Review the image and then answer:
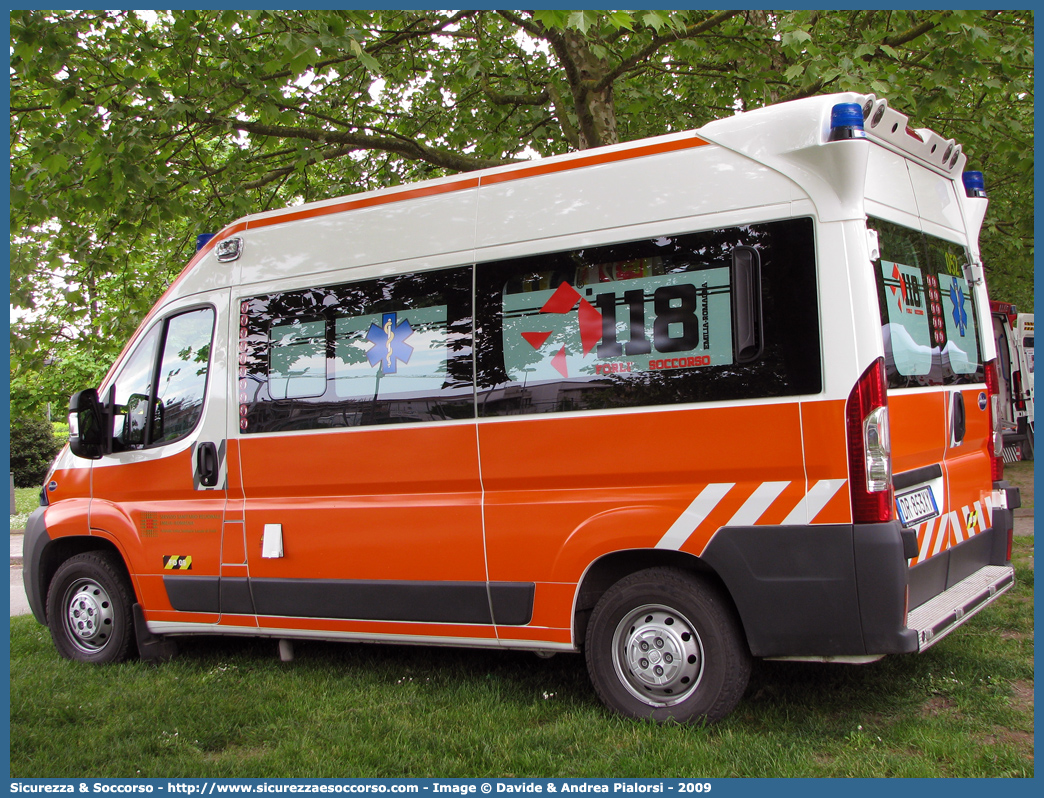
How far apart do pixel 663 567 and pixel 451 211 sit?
215 centimetres

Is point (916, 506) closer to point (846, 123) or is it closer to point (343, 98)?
point (846, 123)

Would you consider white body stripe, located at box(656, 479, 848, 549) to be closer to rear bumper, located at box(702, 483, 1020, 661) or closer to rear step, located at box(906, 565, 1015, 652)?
rear bumper, located at box(702, 483, 1020, 661)

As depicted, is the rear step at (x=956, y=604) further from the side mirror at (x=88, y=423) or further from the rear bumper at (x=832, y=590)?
the side mirror at (x=88, y=423)

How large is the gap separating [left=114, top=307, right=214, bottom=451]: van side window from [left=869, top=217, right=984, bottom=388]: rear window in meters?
3.89

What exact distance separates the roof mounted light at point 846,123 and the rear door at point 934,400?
1.32ft

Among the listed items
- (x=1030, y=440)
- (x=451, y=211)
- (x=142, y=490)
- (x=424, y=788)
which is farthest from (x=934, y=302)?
(x=1030, y=440)

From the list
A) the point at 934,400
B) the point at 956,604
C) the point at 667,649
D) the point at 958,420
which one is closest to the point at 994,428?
the point at 958,420

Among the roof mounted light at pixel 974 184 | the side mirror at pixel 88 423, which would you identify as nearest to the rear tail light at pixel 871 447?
the roof mounted light at pixel 974 184

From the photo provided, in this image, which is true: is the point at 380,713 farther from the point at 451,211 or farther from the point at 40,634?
the point at 40,634

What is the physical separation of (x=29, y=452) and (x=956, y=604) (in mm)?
23330

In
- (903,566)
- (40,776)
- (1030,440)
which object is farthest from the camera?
(1030,440)

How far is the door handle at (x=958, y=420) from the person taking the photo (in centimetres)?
474

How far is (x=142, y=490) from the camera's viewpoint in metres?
5.92

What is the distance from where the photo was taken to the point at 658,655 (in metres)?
4.41
